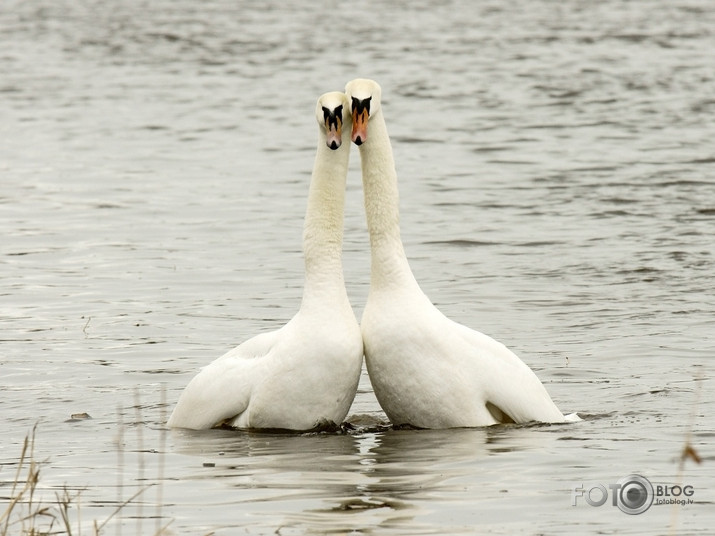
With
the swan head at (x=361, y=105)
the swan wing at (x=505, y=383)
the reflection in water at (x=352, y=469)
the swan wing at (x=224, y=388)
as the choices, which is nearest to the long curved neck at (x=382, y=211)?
the swan head at (x=361, y=105)

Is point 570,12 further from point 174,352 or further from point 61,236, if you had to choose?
point 174,352

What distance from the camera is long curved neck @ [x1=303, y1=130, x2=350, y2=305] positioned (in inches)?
360

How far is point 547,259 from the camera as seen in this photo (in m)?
15.9

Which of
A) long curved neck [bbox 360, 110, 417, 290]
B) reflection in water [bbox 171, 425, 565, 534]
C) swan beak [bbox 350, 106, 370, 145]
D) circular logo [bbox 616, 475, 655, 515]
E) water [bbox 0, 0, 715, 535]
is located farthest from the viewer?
long curved neck [bbox 360, 110, 417, 290]

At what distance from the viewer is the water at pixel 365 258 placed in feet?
26.8

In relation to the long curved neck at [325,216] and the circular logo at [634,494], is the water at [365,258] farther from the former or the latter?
the long curved neck at [325,216]

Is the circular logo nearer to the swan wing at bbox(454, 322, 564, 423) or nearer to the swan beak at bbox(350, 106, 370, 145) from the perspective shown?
the swan wing at bbox(454, 322, 564, 423)

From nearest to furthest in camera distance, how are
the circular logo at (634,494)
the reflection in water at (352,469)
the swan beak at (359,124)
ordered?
the reflection in water at (352,469) → the circular logo at (634,494) → the swan beak at (359,124)

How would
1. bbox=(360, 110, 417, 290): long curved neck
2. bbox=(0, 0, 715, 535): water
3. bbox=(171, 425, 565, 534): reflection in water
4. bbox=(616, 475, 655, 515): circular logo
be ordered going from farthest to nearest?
bbox=(360, 110, 417, 290): long curved neck, bbox=(0, 0, 715, 535): water, bbox=(616, 475, 655, 515): circular logo, bbox=(171, 425, 565, 534): reflection in water

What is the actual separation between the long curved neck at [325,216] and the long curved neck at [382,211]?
166 mm

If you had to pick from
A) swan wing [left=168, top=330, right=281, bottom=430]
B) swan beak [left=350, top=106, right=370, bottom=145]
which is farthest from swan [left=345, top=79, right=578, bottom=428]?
swan wing [left=168, top=330, right=281, bottom=430]

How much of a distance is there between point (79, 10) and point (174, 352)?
3802 centimetres

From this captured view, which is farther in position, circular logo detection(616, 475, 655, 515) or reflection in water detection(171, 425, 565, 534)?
circular logo detection(616, 475, 655, 515)

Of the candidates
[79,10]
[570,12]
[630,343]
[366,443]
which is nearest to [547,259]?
[630,343]
